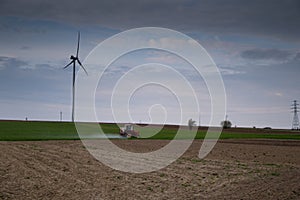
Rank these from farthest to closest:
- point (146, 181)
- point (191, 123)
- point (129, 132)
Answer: point (191, 123)
point (129, 132)
point (146, 181)

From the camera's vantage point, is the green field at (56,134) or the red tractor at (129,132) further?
the red tractor at (129,132)

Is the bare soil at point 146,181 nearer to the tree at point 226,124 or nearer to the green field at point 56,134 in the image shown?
the green field at point 56,134

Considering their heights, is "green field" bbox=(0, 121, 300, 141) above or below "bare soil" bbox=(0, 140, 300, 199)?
above

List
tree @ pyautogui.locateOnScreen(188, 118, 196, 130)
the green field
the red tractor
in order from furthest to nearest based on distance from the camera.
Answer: tree @ pyautogui.locateOnScreen(188, 118, 196, 130)
the red tractor
the green field

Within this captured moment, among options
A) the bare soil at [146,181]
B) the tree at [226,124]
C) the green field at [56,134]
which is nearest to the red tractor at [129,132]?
the green field at [56,134]

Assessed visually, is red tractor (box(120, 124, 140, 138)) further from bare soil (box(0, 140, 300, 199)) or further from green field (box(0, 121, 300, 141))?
bare soil (box(0, 140, 300, 199))

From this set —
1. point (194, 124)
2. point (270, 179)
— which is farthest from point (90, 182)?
point (194, 124)

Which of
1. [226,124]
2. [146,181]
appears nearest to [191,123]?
[226,124]

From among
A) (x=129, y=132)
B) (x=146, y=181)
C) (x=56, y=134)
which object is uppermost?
(x=129, y=132)

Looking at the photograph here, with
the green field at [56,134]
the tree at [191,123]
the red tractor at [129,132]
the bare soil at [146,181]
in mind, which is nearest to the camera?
the bare soil at [146,181]

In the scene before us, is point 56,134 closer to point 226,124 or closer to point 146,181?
point 146,181

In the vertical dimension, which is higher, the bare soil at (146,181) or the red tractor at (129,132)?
the red tractor at (129,132)

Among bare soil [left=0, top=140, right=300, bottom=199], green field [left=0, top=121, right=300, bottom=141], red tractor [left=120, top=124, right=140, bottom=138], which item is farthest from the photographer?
red tractor [left=120, top=124, right=140, bottom=138]

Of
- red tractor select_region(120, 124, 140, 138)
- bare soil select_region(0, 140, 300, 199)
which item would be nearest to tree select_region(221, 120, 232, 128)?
red tractor select_region(120, 124, 140, 138)
